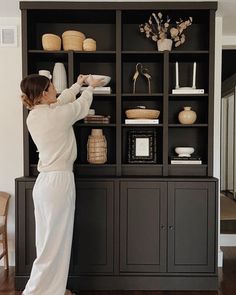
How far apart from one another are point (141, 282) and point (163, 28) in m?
2.30

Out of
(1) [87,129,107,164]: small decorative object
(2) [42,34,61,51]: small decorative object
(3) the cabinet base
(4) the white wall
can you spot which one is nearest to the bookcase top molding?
(2) [42,34,61,51]: small decorative object

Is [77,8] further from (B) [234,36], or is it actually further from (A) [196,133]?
(B) [234,36]

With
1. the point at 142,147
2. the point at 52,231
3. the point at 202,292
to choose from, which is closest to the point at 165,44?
the point at 142,147

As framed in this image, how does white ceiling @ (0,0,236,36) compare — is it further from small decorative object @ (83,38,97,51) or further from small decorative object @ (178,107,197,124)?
small decorative object @ (178,107,197,124)

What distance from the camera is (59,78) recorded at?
9.48ft

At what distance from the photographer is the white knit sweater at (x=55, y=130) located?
7.28 ft

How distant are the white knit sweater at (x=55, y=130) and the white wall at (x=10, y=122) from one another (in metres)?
1.06

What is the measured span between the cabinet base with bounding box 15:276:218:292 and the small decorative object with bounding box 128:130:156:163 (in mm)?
1048

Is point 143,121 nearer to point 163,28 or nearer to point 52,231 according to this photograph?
point 163,28

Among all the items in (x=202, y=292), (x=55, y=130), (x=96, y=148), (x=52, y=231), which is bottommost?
(x=202, y=292)

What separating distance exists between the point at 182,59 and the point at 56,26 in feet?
4.27

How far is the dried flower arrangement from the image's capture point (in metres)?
2.90

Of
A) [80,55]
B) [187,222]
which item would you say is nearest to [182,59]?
[80,55]

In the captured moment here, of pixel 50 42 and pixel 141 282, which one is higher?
Answer: pixel 50 42
